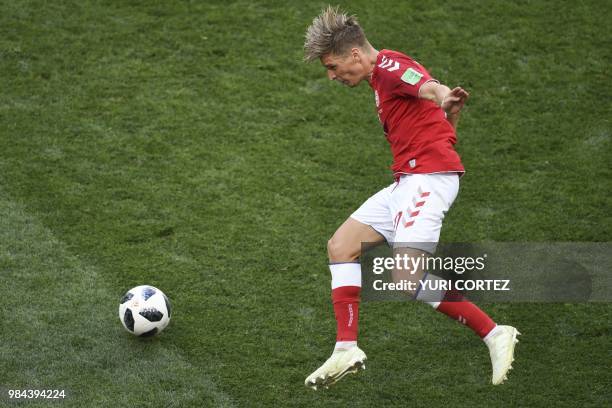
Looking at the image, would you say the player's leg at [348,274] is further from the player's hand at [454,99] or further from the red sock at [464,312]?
the player's hand at [454,99]

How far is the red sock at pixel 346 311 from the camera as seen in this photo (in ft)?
18.3

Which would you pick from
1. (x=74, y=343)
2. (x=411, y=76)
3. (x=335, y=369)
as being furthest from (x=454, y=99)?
(x=74, y=343)

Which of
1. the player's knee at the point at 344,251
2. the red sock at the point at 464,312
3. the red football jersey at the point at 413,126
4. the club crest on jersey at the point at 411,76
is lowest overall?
the red sock at the point at 464,312

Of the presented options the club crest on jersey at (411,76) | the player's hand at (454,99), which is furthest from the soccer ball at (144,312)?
the player's hand at (454,99)

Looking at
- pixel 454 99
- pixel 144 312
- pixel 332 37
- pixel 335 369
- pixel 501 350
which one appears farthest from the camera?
pixel 144 312

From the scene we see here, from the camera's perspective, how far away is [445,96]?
17.1 feet

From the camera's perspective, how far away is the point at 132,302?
632 cm

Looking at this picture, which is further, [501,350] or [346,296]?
[346,296]

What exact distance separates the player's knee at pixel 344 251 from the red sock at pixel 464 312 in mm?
603

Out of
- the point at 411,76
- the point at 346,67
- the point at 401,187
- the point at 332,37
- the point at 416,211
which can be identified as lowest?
the point at 416,211

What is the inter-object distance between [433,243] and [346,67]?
118cm

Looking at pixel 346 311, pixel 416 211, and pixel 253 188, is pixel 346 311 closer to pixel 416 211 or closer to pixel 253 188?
pixel 416 211

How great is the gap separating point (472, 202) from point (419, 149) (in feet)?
8.41

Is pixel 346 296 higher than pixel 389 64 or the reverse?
the reverse
